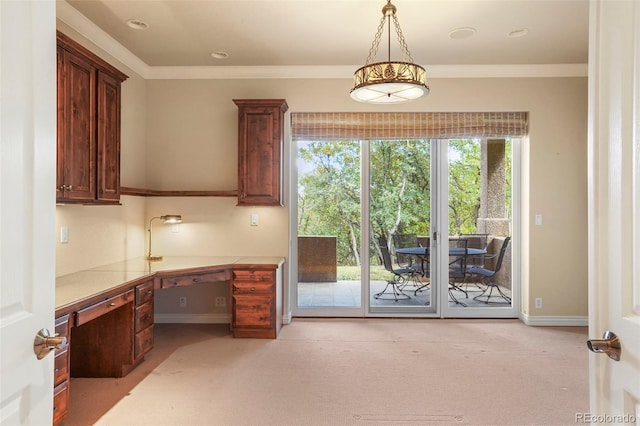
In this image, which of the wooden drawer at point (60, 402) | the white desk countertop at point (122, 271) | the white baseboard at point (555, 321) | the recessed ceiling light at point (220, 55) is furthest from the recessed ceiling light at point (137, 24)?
the white baseboard at point (555, 321)

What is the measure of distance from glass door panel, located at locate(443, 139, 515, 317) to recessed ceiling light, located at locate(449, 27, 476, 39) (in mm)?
1262

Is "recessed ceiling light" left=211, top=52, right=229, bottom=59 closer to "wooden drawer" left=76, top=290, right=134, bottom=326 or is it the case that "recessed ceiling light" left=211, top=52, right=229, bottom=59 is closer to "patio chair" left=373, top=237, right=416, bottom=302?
"wooden drawer" left=76, top=290, right=134, bottom=326

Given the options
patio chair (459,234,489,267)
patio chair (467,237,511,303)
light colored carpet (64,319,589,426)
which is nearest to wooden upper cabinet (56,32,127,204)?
light colored carpet (64,319,589,426)

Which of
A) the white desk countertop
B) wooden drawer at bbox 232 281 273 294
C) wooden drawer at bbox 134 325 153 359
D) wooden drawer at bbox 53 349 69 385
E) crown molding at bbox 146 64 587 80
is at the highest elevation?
crown molding at bbox 146 64 587 80

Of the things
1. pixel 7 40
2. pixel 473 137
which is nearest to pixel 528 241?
pixel 473 137

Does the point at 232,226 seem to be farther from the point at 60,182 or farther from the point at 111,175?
the point at 60,182

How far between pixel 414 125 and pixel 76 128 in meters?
3.19

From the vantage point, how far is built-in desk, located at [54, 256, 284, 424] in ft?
7.23

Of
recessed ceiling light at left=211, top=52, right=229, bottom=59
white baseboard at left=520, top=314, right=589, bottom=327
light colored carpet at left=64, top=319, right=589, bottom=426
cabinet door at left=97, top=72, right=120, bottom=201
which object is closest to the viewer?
light colored carpet at left=64, top=319, right=589, bottom=426

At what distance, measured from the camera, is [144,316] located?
3047 mm

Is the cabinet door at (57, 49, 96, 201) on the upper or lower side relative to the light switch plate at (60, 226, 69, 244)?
upper

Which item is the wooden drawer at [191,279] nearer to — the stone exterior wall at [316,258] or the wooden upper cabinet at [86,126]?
the wooden upper cabinet at [86,126]

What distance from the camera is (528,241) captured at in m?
4.24

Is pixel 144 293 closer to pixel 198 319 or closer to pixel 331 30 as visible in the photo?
pixel 198 319
